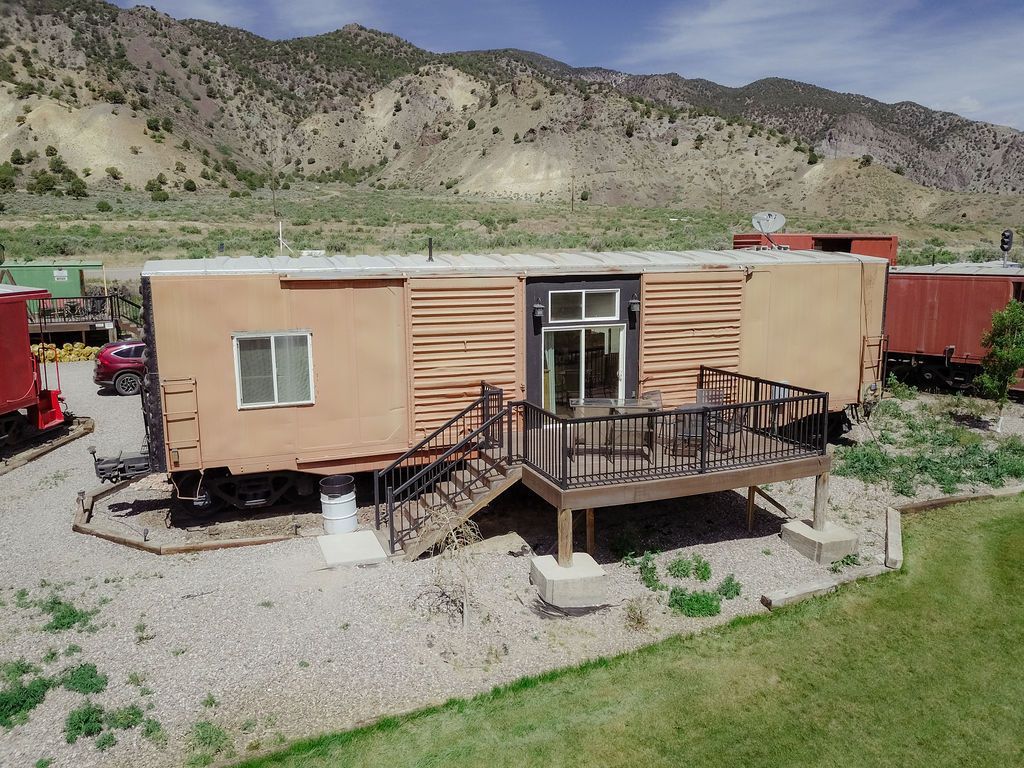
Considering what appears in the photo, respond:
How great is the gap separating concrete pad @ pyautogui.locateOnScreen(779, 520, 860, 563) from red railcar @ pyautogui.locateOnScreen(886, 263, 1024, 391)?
10.5 m

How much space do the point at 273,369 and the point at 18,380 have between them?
25.1 feet

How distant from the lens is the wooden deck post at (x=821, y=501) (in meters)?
10.8

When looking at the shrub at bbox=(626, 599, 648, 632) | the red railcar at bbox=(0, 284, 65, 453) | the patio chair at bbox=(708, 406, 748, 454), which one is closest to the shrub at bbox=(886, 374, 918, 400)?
the patio chair at bbox=(708, 406, 748, 454)

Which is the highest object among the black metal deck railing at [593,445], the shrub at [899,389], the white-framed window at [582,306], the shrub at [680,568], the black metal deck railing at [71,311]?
the white-framed window at [582,306]

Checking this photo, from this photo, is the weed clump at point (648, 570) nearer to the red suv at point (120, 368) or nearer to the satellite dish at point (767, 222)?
the satellite dish at point (767, 222)

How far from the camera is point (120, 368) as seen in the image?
19.9 m

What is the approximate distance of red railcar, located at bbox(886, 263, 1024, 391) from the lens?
19.0m

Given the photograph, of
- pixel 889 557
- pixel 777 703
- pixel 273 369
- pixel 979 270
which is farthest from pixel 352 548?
pixel 979 270

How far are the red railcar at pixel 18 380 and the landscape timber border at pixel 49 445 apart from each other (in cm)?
37

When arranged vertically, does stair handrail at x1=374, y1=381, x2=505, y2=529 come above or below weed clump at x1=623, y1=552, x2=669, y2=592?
above

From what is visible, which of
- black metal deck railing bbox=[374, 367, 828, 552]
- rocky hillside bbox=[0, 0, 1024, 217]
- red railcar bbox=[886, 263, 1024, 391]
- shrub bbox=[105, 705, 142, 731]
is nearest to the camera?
shrub bbox=[105, 705, 142, 731]

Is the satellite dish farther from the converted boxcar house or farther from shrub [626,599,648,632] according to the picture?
shrub [626,599,648,632]

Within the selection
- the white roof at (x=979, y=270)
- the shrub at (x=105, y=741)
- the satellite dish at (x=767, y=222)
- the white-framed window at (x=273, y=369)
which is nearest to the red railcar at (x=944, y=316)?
the white roof at (x=979, y=270)

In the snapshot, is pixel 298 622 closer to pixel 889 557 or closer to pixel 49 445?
pixel 889 557
